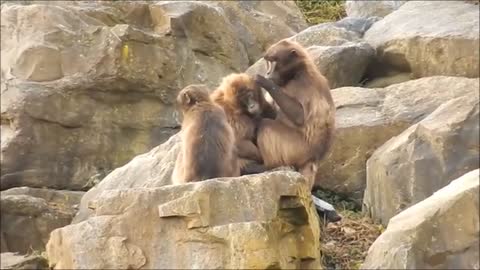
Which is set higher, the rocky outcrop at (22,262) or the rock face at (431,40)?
the rock face at (431,40)

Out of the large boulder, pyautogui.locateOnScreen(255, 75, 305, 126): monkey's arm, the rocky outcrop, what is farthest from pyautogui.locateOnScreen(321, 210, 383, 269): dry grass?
the rocky outcrop

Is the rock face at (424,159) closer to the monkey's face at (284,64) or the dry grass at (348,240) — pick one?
the dry grass at (348,240)

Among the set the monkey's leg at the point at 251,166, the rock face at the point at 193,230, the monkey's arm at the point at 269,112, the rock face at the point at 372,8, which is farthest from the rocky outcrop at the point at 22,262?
the rock face at the point at 372,8

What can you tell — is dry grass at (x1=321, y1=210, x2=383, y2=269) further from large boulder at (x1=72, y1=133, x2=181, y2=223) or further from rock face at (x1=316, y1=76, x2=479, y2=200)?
large boulder at (x1=72, y1=133, x2=181, y2=223)

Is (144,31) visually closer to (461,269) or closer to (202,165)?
(202,165)

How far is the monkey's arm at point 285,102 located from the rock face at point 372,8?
8.43 meters

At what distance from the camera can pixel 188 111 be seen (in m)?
10.1

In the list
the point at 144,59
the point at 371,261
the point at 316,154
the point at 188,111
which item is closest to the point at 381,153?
the point at 316,154

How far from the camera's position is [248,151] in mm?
10656

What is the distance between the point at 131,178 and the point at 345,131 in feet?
8.25

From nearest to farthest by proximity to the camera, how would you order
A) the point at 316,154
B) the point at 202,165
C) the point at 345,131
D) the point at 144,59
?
the point at 202,165 < the point at 316,154 < the point at 345,131 < the point at 144,59

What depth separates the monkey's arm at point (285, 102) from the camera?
10680 mm

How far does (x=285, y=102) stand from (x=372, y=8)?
8867 mm

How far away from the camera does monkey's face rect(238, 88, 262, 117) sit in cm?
1061
